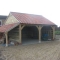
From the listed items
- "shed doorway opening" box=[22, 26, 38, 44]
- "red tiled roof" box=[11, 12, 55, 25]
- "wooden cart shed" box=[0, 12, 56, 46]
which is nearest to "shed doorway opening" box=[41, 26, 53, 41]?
"wooden cart shed" box=[0, 12, 56, 46]

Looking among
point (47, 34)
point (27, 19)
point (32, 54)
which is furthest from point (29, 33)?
point (32, 54)

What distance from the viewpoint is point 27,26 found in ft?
78.6

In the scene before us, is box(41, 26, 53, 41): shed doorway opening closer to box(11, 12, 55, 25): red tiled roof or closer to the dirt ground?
box(11, 12, 55, 25): red tiled roof

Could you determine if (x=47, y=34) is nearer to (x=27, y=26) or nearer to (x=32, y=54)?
(x=27, y=26)

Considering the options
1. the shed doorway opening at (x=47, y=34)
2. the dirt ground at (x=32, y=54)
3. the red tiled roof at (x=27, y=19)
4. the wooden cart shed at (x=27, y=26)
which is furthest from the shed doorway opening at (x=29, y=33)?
the dirt ground at (x=32, y=54)

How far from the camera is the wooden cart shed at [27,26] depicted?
19016 mm

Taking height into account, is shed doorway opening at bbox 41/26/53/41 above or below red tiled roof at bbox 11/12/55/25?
below

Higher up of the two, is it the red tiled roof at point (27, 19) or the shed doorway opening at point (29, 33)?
the red tiled roof at point (27, 19)

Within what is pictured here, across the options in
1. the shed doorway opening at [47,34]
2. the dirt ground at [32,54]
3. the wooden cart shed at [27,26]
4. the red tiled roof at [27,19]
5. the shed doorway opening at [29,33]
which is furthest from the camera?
the shed doorway opening at [29,33]

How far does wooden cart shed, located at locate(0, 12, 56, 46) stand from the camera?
19.0 metres

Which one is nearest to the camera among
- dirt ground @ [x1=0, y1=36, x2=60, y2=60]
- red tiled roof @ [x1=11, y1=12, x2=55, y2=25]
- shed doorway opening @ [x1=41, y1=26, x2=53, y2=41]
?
dirt ground @ [x1=0, y1=36, x2=60, y2=60]

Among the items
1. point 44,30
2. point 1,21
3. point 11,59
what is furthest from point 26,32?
point 11,59

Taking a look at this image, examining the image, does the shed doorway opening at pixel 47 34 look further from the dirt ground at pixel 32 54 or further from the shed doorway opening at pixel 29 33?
Answer: the dirt ground at pixel 32 54

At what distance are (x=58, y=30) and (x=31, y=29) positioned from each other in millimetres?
12802
